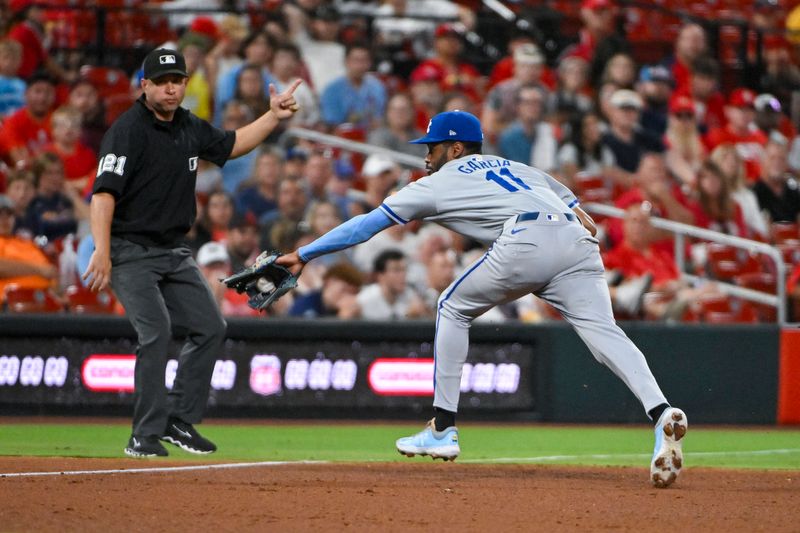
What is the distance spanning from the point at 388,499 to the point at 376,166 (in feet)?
23.9

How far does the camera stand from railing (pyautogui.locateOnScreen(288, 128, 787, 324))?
473 inches

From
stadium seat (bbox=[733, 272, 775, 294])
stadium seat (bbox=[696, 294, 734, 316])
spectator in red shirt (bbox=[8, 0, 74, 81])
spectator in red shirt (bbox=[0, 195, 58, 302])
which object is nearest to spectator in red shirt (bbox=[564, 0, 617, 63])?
stadium seat (bbox=[733, 272, 775, 294])

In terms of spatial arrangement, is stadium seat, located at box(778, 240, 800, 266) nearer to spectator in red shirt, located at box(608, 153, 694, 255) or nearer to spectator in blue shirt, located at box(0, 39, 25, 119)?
spectator in red shirt, located at box(608, 153, 694, 255)

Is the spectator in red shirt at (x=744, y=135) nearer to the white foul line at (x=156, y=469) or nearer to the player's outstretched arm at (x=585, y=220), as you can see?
the player's outstretched arm at (x=585, y=220)

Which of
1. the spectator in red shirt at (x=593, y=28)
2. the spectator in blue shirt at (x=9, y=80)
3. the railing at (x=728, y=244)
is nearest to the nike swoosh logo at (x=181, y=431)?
the railing at (x=728, y=244)

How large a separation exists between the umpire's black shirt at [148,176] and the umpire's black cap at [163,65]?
224 millimetres

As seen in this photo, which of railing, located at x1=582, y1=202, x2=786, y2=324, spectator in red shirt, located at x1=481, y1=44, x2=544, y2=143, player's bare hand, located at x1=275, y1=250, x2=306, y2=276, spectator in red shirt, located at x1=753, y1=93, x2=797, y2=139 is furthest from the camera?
spectator in red shirt, located at x1=753, y1=93, x2=797, y2=139

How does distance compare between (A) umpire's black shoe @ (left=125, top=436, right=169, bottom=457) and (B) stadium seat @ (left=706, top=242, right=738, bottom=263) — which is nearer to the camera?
(A) umpire's black shoe @ (left=125, top=436, right=169, bottom=457)

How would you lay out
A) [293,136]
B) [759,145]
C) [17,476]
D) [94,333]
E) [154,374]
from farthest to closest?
[759,145] < [293,136] < [94,333] < [154,374] < [17,476]

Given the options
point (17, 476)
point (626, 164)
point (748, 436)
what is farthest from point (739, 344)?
point (17, 476)

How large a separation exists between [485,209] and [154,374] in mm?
2065

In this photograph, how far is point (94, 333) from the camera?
35.6 feet

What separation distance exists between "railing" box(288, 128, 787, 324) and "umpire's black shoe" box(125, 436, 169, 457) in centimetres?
585

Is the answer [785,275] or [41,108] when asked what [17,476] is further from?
[785,275]
